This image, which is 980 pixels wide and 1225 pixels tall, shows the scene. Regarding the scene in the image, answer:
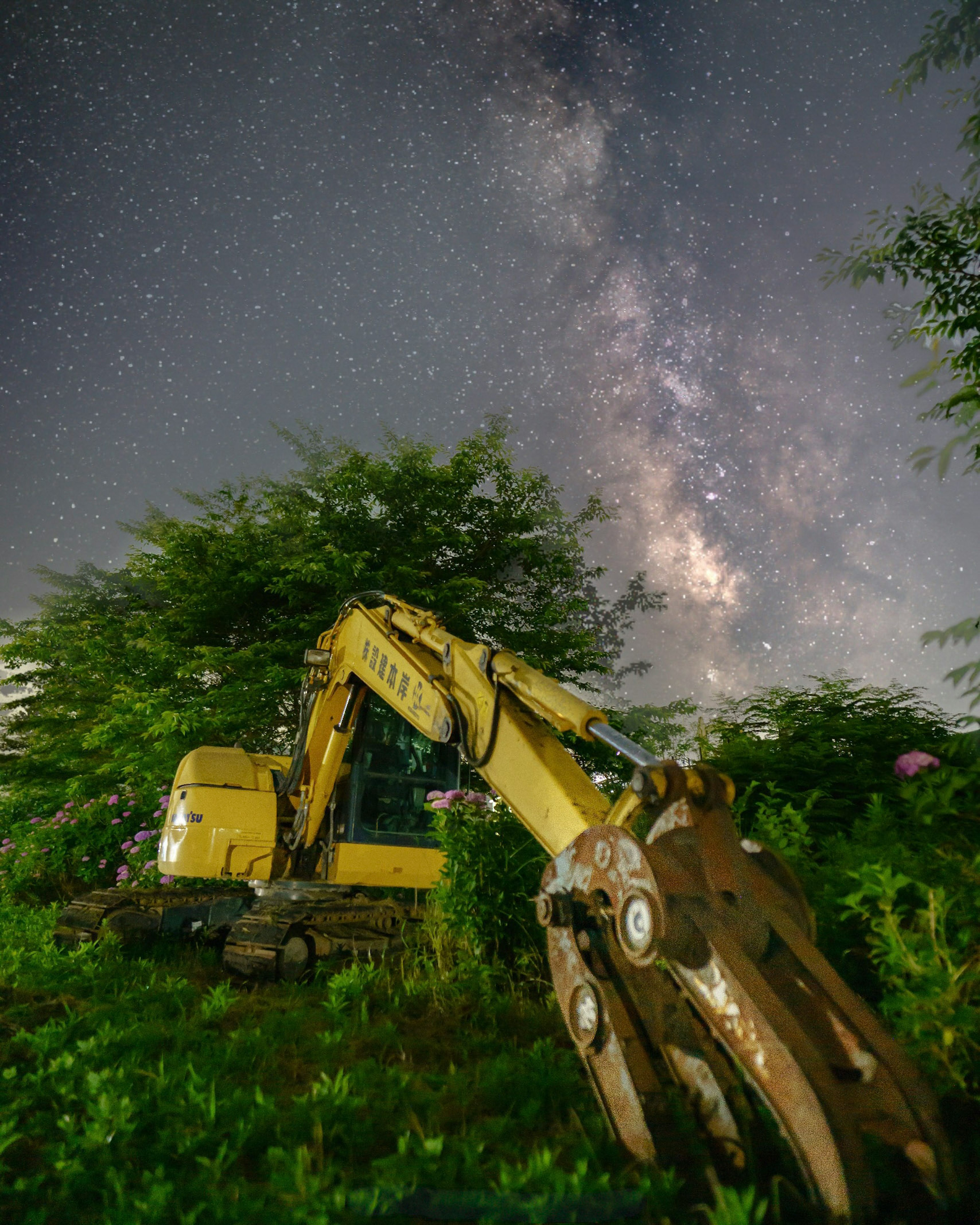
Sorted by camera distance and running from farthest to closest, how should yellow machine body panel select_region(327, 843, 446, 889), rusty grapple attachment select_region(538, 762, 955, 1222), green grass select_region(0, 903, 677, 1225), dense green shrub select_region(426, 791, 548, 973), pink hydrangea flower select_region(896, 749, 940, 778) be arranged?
yellow machine body panel select_region(327, 843, 446, 889) → dense green shrub select_region(426, 791, 548, 973) → pink hydrangea flower select_region(896, 749, 940, 778) → green grass select_region(0, 903, 677, 1225) → rusty grapple attachment select_region(538, 762, 955, 1222)

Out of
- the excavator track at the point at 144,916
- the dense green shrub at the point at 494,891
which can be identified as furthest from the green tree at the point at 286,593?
the dense green shrub at the point at 494,891

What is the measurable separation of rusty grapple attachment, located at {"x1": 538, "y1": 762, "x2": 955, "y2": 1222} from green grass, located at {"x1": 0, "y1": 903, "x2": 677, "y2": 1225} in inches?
11.1

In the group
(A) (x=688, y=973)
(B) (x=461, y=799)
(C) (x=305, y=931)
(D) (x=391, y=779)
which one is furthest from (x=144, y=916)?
(A) (x=688, y=973)

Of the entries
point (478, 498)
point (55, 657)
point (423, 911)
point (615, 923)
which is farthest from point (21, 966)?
point (55, 657)

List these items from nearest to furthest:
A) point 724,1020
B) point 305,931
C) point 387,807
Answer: point 724,1020
point 305,931
point 387,807

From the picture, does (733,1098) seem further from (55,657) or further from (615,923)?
(55,657)

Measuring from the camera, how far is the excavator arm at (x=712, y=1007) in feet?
6.56

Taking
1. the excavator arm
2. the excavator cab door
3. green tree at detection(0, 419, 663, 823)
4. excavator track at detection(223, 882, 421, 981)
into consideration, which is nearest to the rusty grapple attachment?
the excavator arm

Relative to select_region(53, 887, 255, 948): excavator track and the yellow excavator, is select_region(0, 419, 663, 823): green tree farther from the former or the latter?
the yellow excavator

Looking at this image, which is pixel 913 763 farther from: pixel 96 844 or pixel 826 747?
pixel 96 844

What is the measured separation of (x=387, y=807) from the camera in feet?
23.7

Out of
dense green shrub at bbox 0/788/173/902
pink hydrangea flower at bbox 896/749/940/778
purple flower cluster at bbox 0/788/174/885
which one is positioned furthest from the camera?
dense green shrub at bbox 0/788/173/902

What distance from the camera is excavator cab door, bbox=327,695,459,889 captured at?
22.5ft

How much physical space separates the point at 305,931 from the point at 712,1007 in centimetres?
431
